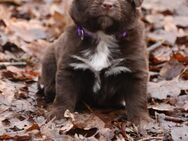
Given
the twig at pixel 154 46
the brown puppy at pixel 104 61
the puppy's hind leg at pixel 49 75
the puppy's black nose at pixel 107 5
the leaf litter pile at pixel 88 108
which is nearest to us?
the leaf litter pile at pixel 88 108

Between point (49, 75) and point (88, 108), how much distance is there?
64cm

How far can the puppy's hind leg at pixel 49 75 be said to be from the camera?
6648 mm

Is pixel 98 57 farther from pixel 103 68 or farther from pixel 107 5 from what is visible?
pixel 107 5

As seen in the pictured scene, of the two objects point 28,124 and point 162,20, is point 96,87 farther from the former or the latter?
point 162,20

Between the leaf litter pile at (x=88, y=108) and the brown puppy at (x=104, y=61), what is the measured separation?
184mm

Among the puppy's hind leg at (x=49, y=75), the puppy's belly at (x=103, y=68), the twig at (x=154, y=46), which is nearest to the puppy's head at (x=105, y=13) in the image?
the puppy's belly at (x=103, y=68)

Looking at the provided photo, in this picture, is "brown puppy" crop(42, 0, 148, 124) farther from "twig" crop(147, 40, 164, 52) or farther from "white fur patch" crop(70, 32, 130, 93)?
"twig" crop(147, 40, 164, 52)

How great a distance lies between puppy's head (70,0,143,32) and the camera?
5.64 meters

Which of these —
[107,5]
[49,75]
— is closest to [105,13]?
[107,5]

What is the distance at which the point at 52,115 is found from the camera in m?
5.91

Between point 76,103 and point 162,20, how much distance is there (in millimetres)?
4113

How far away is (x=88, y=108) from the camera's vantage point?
20.6 ft

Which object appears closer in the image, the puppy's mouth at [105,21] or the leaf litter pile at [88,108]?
the leaf litter pile at [88,108]

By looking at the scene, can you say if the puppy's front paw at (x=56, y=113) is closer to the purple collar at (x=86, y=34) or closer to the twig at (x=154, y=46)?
the purple collar at (x=86, y=34)
